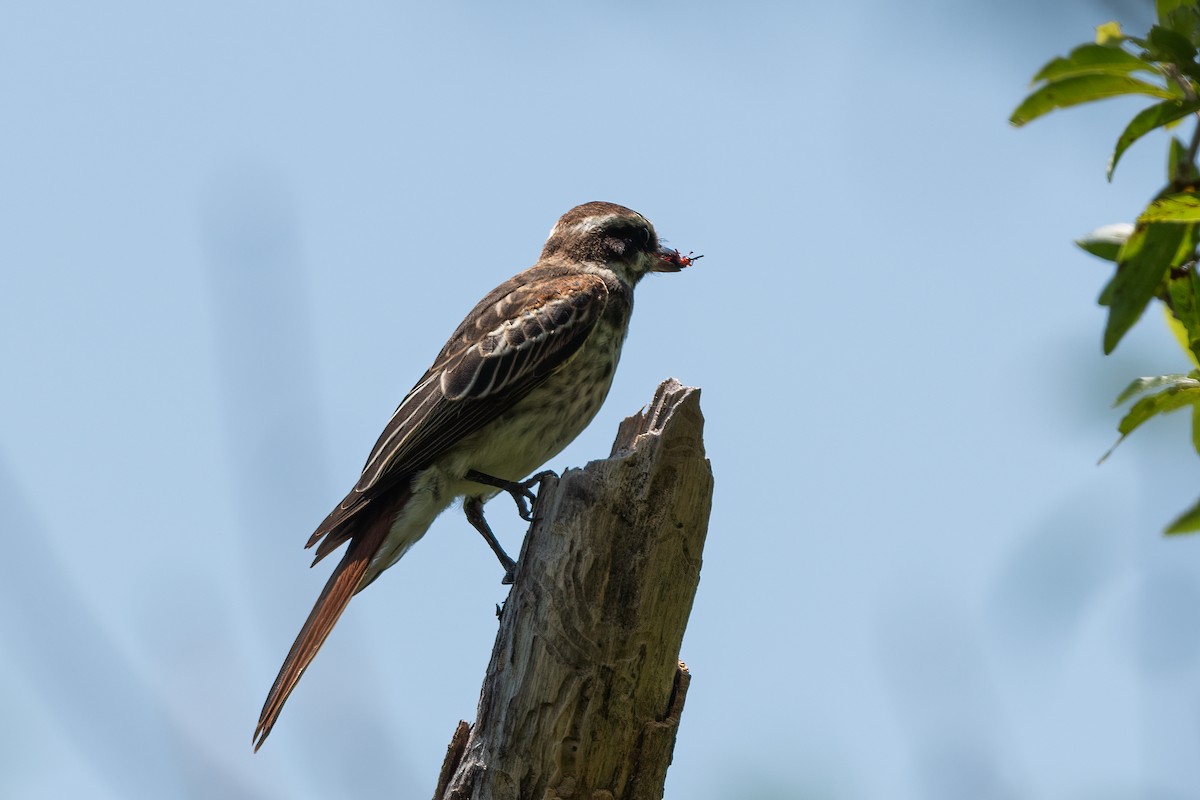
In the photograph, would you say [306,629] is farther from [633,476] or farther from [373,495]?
[633,476]

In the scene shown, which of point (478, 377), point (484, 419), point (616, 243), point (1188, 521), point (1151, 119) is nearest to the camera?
point (1188, 521)

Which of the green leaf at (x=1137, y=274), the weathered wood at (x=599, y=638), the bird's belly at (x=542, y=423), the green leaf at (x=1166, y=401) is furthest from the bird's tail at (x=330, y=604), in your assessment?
the green leaf at (x=1137, y=274)

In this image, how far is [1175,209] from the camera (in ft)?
6.20

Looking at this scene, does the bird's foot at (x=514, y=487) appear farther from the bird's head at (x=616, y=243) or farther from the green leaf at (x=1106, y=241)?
the green leaf at (x=1106, y=241)

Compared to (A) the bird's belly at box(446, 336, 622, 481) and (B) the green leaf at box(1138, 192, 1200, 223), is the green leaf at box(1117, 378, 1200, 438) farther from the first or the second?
(A) the bird's belly at box(446, 336, 622, 481)

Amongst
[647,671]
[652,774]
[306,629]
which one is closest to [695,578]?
[647,671]

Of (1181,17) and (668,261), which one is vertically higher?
(668,261)

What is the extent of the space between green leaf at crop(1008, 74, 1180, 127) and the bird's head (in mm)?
5804

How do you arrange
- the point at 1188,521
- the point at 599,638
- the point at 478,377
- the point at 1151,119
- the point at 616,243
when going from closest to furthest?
the point at 1188,521, the point at 1151,119, the point at 599,638, the point at 478,377, the point at 616,243

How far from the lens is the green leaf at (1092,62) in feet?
6.56

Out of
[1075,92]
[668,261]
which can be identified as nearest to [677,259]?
[668,261]

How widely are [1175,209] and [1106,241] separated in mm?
187

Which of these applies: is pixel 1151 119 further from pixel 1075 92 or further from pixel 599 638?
pixel 599 638

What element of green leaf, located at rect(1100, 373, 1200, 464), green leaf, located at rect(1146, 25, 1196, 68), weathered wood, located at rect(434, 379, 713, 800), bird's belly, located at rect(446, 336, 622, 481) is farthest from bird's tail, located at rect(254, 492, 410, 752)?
green leaf, located at rect(1146, 25, 1196, 68)
